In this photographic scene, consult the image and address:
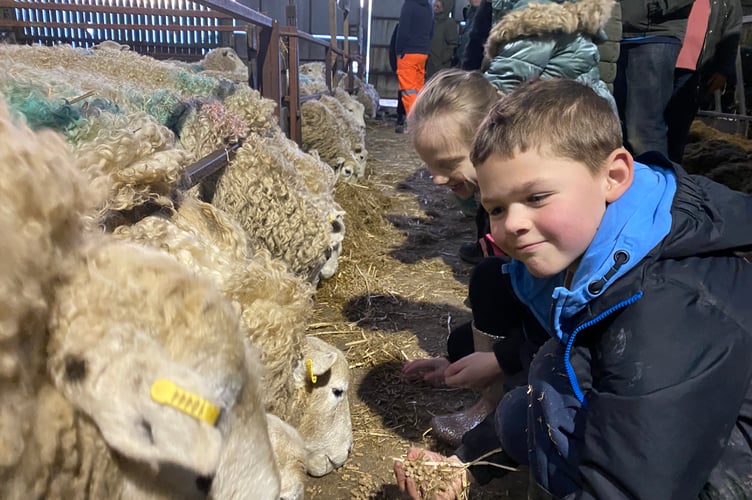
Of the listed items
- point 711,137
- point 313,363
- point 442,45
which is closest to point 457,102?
point 313,363

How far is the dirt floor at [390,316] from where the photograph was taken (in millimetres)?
2049

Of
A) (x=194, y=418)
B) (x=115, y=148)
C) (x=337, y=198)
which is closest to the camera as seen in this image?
(x=194, y=418)

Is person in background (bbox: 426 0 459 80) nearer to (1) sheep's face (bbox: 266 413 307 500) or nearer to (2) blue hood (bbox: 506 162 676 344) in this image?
(2) blue hood (bbox: 506 162 676 344)

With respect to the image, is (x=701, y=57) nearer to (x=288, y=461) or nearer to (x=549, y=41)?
(x=549, y=41)

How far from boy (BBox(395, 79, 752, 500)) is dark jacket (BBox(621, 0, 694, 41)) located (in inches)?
73.6

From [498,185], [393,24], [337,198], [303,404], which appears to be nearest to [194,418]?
[498,185]

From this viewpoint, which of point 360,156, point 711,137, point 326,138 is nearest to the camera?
point 326,138

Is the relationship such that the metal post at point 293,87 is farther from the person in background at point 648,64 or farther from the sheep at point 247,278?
the sheep at point 247,278

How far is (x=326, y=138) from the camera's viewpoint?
17.1 feet

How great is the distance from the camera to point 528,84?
142 cm

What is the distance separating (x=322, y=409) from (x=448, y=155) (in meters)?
1.05

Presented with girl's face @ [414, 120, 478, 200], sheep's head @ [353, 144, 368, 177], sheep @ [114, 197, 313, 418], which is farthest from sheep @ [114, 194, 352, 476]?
sheep's head @ [353, 144, 368, 177]

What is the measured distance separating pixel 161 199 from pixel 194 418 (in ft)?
3.70

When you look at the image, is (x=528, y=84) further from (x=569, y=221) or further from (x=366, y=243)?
(x=366, y=243)
